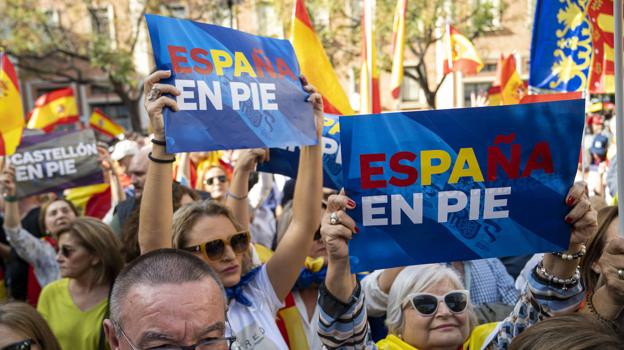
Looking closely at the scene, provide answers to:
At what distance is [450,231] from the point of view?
6.53ft

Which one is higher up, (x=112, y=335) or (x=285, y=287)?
(x=112, y=335)

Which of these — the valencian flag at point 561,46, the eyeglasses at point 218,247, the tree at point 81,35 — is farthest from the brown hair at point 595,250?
the tree at point 81,35

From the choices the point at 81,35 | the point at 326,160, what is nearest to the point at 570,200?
the point at 326,160

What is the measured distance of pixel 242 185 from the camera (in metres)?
3.05

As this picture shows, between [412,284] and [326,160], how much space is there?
0.99 metres

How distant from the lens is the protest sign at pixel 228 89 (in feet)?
7.12

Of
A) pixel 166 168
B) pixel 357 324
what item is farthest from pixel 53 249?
pixel 357 324

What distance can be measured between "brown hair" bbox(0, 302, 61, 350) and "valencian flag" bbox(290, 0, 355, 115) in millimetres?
2003

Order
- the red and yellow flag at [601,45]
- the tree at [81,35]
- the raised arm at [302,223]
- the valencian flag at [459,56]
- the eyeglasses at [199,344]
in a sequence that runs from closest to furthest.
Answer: the eyeglasses at [199,344] < the raised arm at [302,223] < the red and yellow flag at [601,45] < the valencian flag at [459,56] < the tree at [81,35]

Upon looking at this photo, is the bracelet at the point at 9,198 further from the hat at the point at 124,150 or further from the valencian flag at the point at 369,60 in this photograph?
the valencian flag at the point at 369,60

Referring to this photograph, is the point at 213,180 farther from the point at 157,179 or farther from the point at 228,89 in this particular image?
the point at 157,179

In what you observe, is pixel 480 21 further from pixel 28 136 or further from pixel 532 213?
pixel 532 213

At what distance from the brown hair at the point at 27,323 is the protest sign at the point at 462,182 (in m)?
1.23

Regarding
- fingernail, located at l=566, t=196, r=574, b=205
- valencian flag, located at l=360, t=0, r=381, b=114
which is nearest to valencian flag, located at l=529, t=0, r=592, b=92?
valencian flag, located at l=360, t=0, r=381, b=114
